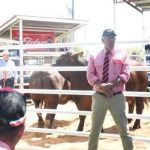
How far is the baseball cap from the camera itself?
1.78 metres

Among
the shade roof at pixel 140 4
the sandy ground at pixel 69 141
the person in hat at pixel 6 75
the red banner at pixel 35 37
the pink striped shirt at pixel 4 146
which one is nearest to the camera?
the pink striped shirt at pixel 4 146

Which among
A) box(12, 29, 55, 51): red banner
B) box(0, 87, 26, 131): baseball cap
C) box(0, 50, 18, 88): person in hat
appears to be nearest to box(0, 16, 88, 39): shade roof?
box(12, 29, 55, 51): red banner

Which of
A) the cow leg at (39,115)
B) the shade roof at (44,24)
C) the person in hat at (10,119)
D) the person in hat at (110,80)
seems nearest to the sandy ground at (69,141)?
the cow leg at (39,115)

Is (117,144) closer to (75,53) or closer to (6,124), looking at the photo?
(75,53)

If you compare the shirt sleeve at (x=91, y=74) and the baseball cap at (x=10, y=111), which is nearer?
the baseball cap at (x=10, y=111)

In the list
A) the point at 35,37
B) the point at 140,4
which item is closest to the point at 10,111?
the point at 35,37

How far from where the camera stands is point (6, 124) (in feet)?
5.84

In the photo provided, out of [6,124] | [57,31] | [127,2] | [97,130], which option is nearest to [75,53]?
[97,130]

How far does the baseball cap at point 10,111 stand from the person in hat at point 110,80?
125 inches

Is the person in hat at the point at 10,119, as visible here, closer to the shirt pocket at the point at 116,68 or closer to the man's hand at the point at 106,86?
the man's hand at the point at 106,86

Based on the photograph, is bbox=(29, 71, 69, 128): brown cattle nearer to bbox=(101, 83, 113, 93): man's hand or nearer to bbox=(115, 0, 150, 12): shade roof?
bbox=(101, 83, 113, 93): man's hand

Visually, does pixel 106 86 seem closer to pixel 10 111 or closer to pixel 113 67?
pixel 113 67

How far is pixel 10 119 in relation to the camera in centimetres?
179

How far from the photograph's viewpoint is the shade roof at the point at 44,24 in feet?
54.3
